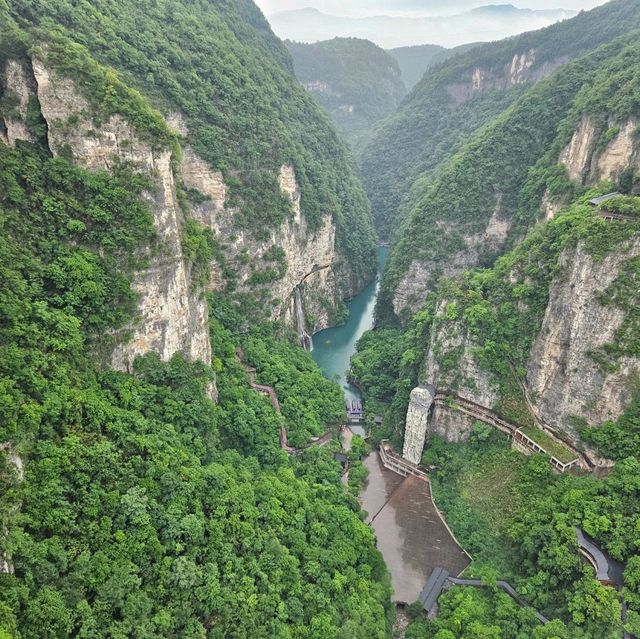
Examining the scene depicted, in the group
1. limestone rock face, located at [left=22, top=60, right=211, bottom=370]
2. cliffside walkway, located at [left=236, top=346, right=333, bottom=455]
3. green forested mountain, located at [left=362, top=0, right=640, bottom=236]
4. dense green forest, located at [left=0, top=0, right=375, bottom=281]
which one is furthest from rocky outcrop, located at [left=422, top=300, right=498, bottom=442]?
green forested mountain, located at [left=362, top=0, right=640, bottom=236]

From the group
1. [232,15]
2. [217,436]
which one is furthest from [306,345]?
[232,15]

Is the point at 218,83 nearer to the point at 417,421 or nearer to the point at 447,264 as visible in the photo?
the point at 447,264

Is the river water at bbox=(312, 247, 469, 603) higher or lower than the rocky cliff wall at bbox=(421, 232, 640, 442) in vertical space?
lower

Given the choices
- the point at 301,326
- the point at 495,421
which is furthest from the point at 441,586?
the point at 301,326

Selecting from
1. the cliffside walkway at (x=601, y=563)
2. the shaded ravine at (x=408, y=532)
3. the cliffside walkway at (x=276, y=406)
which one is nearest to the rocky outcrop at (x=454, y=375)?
the shaded ravine at (x=408, y=532)

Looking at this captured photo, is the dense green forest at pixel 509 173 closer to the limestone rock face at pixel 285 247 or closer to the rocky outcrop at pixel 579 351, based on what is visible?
the limestone rock face at pixel 285 247

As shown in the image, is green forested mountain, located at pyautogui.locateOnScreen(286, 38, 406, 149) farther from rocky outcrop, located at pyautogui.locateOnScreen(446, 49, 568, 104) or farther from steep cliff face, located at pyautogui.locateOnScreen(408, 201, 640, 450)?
steep cliff face, located at pyautogui.locateOnScreen(408, 201, 640, 450)
